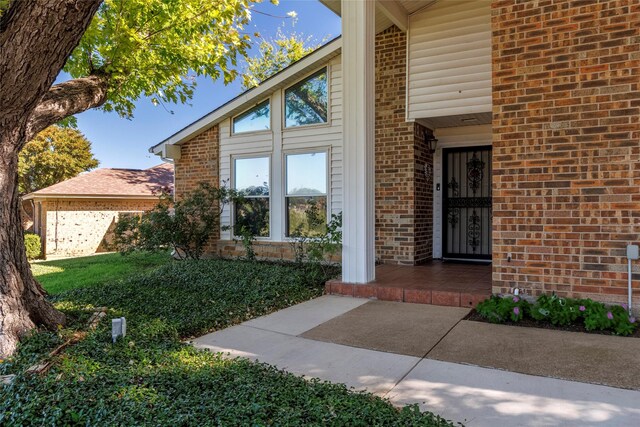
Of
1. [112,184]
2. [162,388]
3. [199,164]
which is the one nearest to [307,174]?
[199,164]

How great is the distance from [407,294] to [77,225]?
47.0ft

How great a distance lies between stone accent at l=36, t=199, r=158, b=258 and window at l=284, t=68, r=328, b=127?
9.74 m

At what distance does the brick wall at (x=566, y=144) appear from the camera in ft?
14.1

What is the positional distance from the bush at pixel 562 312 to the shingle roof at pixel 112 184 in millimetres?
12633

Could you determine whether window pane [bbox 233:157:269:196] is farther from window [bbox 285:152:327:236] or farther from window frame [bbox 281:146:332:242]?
window [bbox 285:152:327:236]

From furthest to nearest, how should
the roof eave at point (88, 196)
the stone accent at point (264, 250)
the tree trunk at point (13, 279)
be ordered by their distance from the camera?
1. the roof eave at point (88, 196)
2. the stone accent at point (264, 250)
3. the tree trunk at point (13, 279)

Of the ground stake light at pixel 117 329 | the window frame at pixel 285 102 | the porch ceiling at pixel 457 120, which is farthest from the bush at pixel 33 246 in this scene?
the porch ceiling at pixel 457 120

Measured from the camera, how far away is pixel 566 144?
4543mm

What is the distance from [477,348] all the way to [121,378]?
2813 millimetres

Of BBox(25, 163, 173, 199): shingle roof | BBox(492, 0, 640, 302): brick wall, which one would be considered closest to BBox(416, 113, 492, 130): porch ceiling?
BBox(492, 0, 640, 302): brick wall

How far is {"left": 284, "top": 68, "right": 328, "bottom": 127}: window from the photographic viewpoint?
328 inches

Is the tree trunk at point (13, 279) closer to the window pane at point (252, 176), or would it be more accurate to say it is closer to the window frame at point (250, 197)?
the window frame at point (250, 197)

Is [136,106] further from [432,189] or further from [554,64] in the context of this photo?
[554,64]

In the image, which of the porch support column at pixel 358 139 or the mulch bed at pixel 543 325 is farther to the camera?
the porch support column at pixel 358 139
